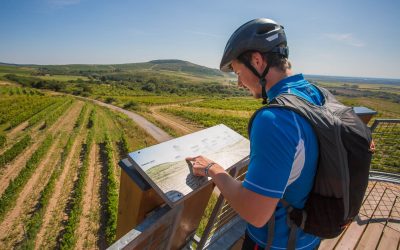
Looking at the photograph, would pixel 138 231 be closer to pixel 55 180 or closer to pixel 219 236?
pixel 219 236

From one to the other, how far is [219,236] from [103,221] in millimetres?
14760

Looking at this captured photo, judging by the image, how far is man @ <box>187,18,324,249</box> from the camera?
108 cm

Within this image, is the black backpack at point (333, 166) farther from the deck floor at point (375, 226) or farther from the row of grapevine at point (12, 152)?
the row of grapevine at point (12, 152)

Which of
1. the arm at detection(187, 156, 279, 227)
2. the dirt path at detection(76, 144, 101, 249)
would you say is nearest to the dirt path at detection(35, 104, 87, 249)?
the dirt path at detection(76, 144, 101, 249)

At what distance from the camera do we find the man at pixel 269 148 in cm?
108

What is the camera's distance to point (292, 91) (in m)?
1.36

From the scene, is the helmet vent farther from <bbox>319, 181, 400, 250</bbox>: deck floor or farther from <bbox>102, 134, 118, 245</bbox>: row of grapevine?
<bbox>102, 134, 118, 245</bbox>: row of grapevine

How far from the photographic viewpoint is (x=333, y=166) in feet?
4.09

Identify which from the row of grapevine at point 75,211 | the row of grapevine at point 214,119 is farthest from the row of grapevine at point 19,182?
the row of grapevine at point 214,119

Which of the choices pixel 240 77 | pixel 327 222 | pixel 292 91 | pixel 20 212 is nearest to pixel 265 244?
pixel 327 222

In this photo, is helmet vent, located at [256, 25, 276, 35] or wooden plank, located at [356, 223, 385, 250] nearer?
helmet vent, located at [256, 25, 276, 35]

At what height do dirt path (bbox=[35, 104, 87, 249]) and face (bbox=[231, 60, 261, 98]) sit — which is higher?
face (bbox=[231, 60, 261, 98])

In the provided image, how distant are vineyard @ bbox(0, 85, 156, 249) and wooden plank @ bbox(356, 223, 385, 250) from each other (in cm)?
1271

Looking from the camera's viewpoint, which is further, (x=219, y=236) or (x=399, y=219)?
(x=399, y=219)
